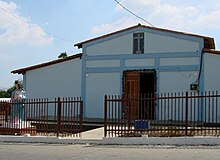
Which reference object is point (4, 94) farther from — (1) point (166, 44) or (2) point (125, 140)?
(2) point (125, 140)

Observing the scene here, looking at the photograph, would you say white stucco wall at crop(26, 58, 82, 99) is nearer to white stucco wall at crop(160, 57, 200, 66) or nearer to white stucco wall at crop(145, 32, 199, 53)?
white stucco wall at crop(145, 32, 199, 53)

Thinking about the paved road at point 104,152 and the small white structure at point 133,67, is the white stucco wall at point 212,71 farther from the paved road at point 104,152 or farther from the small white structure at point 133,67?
the paved road at point 104,152

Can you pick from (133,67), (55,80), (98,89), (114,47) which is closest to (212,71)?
(133,67)

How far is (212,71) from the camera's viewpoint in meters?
20.4

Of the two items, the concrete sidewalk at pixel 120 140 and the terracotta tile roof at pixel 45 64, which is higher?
the terracotta tile roof at pixel 45 64

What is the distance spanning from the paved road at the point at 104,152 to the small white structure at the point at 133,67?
27.7ft

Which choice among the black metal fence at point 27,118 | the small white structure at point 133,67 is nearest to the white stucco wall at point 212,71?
the small white structure at point 133,67

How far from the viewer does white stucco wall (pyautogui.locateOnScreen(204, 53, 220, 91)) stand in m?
20.3

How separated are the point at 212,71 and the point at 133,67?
4016mm

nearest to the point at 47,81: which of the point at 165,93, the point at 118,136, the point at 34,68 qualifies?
the point at 34,68

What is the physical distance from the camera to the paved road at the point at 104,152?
11.0 m

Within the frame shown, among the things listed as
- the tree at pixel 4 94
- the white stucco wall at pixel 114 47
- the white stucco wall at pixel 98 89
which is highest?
the white stucco wall at pixel 114 47

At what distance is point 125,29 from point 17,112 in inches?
329

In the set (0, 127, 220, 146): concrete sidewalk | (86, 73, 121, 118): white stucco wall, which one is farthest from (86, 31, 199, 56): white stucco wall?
(0, 127, 220, 146): concrete sidewalk
